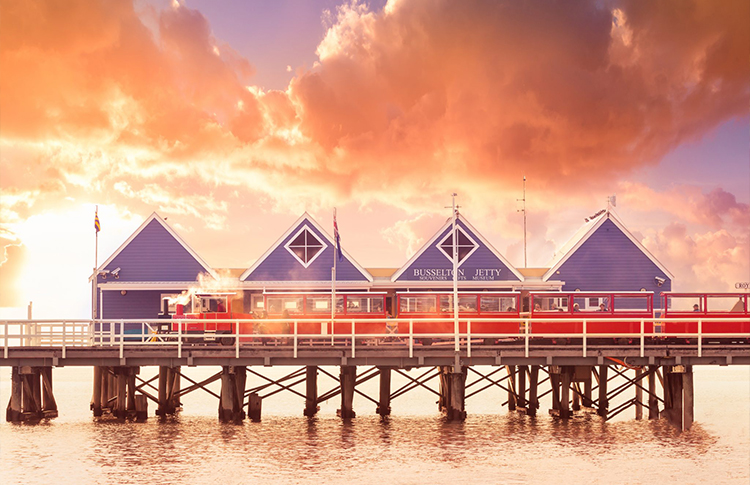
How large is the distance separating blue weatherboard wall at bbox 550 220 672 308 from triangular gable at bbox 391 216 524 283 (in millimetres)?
3376

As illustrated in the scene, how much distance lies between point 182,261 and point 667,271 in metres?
27.6

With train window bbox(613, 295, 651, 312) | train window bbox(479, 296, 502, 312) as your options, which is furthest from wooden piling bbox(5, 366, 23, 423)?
train window bbox(613, 295, 651, 312)

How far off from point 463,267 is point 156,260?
1727 centimetres

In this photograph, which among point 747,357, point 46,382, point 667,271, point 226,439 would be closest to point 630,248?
point 667,271

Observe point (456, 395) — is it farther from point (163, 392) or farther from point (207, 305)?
point (207, 305)

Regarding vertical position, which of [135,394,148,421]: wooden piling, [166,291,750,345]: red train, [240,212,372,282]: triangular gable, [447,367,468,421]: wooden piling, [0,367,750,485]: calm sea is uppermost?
[240,212,372,282]: triangular gable

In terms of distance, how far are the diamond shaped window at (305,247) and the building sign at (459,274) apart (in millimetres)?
5534

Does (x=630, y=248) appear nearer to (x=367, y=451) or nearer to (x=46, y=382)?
(x=367, y=451)

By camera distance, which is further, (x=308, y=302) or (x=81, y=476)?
(x=308, y=302)

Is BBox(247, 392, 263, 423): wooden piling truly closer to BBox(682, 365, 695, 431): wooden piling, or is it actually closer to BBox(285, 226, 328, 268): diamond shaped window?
BBox(285, 226, 328, 268): diamond shaped window

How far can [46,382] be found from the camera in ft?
123

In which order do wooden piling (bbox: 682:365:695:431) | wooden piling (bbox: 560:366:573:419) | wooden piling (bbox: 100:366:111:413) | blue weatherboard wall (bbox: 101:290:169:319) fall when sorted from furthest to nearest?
blue weatherboard wall (bbox: 101:290:169:319), wooden piling (bbox: 100:366:111:413), wooden piling (bbox: 560:366:573:419), wooden piling (bbox: 682:365:695:431)

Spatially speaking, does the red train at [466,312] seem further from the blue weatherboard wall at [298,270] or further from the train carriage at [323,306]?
the blue weatherboard wall at [298,270]

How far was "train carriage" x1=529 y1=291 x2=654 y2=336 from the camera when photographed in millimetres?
37969
